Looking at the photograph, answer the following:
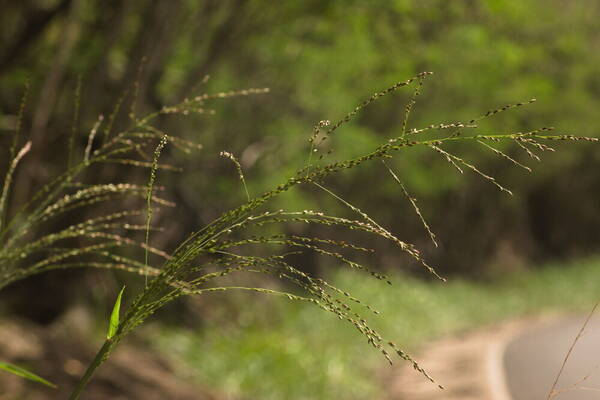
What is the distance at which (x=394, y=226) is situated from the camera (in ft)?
72.7

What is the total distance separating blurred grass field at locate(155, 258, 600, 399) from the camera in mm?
9703

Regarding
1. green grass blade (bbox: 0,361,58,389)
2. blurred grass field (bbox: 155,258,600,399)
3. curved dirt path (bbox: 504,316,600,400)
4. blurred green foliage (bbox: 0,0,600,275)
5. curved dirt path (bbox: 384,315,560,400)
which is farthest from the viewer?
blurred grass field (bbox: 155,258,600,399)

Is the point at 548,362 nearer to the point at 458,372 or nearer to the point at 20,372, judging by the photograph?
the point at 458,372

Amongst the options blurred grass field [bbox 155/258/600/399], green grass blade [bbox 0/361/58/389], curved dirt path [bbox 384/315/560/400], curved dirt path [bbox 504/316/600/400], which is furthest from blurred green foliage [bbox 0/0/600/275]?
curved dirt path [bbox 504/316/600/400]

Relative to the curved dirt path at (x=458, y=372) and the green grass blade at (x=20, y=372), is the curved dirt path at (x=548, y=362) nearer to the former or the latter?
the curved dirt path at (x=458, y=372)

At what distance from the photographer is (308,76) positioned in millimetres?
13523

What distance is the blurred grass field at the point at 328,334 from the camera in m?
9.70

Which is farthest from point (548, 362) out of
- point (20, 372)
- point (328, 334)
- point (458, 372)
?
point (20, 372)

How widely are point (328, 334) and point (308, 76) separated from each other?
397 cm

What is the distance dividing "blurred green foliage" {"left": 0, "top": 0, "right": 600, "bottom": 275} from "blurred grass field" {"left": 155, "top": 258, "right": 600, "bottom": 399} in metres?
1.74

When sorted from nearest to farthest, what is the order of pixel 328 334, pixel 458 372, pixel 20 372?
pixel 20 372 < pixel 458 372 < pixel 328 334

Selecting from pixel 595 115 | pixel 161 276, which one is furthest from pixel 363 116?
pixel 161 276

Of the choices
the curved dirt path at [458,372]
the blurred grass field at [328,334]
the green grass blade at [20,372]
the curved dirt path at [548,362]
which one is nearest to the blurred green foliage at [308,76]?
the green grass blade at [20,372]

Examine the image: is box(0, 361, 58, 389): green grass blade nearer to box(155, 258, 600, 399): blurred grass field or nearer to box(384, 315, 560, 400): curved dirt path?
box(384, 315, 560, 400): curved dirt path
